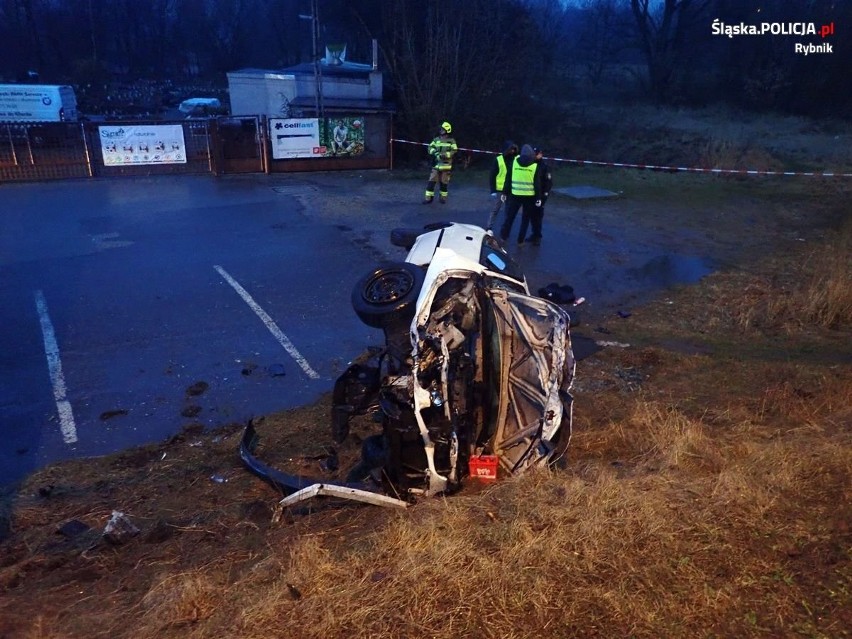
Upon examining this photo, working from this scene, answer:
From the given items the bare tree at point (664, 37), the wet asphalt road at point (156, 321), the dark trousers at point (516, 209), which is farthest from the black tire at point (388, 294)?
the bare tree at point (664, 37)

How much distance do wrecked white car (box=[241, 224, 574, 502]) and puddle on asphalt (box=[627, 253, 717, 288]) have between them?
6.12 metres

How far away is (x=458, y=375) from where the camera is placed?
427 cm

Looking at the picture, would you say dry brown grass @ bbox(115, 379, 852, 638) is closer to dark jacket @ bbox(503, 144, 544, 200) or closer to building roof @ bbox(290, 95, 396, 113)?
dark jacket @ bbox(503, 144, 544, 200)

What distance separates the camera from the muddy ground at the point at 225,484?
364 cm

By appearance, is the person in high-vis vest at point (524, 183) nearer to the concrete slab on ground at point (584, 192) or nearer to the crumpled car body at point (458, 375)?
the concrete slab on ground at point (584, 192)

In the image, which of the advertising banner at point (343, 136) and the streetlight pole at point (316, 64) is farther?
the streetlight pole at point (316, 64)

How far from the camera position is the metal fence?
15977mm

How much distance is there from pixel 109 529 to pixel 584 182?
52.5 feet

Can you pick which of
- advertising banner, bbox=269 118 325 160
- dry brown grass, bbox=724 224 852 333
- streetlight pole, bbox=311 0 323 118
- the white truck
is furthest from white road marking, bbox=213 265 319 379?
the white truck

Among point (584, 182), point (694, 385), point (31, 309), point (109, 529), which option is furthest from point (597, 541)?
point (584, 182)

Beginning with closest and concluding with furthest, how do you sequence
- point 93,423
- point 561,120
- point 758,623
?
point 758,623 → point 93,423 → point 561,120

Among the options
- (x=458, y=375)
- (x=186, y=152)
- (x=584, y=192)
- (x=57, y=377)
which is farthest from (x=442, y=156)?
(x=458, y=375)

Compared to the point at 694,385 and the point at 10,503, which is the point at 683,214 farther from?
the point at 10,503

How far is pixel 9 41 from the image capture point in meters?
46.4
